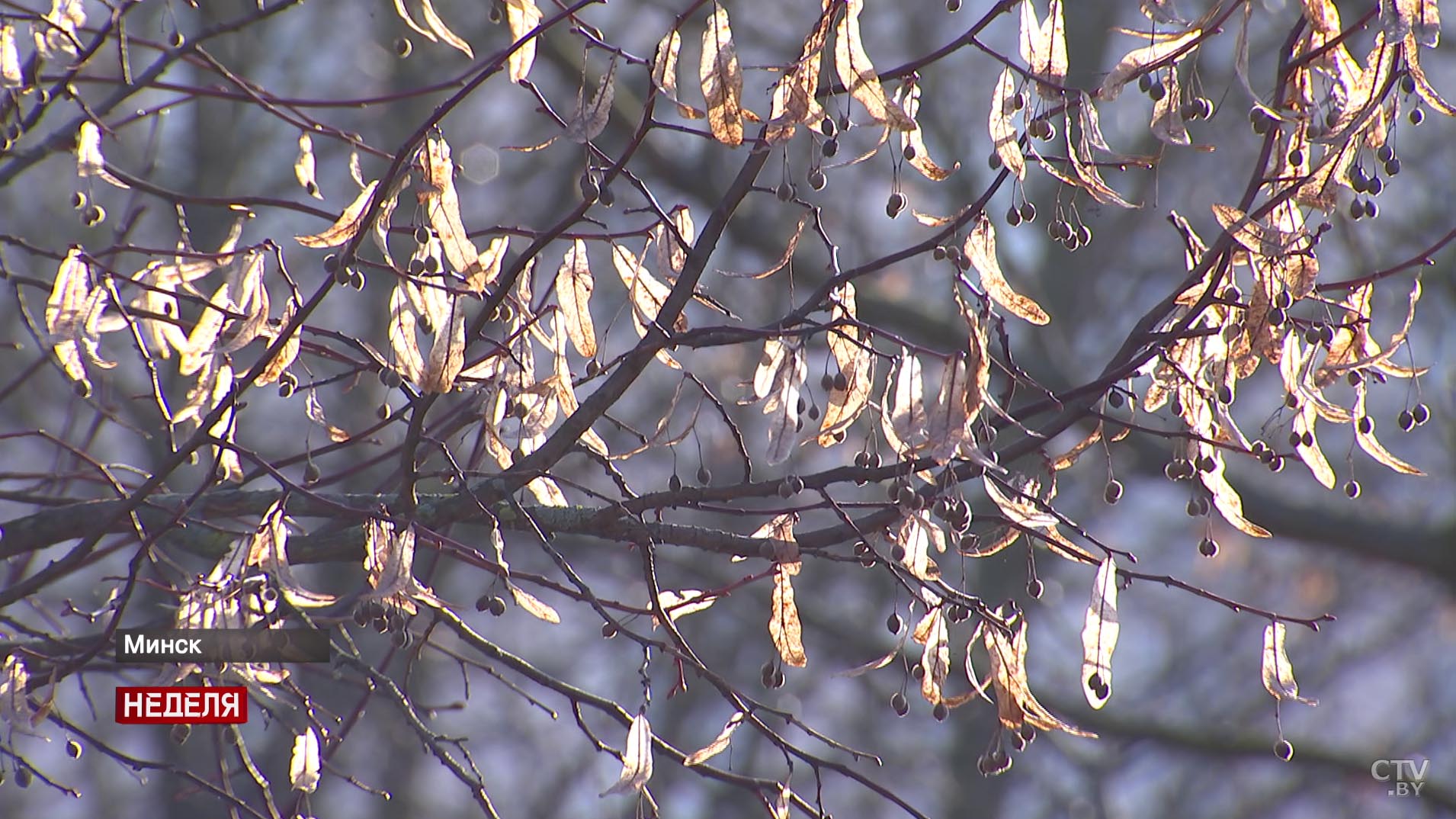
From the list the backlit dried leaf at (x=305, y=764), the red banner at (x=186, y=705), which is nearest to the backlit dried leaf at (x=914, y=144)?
the backlit dried leaf at (x=305, y=764)

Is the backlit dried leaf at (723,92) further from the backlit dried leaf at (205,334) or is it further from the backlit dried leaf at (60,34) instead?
the backlit dried leaf at (60,34)

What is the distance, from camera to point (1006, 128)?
6.40 feet

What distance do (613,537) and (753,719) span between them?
0.35m

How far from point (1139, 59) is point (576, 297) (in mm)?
944

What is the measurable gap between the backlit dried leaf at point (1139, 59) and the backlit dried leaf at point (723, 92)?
48cm

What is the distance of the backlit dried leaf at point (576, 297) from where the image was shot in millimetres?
2297

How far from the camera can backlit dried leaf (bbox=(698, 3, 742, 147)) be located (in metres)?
1.82

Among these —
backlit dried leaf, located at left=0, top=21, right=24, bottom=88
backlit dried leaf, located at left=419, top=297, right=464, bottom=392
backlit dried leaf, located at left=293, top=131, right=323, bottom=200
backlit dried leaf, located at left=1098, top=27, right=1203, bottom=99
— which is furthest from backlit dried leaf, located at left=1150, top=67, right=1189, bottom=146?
backlit dried leaf, located at left=0, top=21, right=24, bottom=88

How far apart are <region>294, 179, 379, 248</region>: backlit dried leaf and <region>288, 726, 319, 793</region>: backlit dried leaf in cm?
83

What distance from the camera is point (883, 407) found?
1.82 metres

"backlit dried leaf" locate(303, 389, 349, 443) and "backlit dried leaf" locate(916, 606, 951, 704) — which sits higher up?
"backlit dried leaf" locate(303, 389, 349, 443)

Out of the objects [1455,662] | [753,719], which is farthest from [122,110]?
[1455,662]

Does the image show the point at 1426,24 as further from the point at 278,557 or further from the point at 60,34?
the point at 60,34

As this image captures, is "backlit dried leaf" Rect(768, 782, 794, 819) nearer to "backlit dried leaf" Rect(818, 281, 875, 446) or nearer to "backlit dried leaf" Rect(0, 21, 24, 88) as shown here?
"backlit dried leaf" Rect(818, 281, 875, 446)
